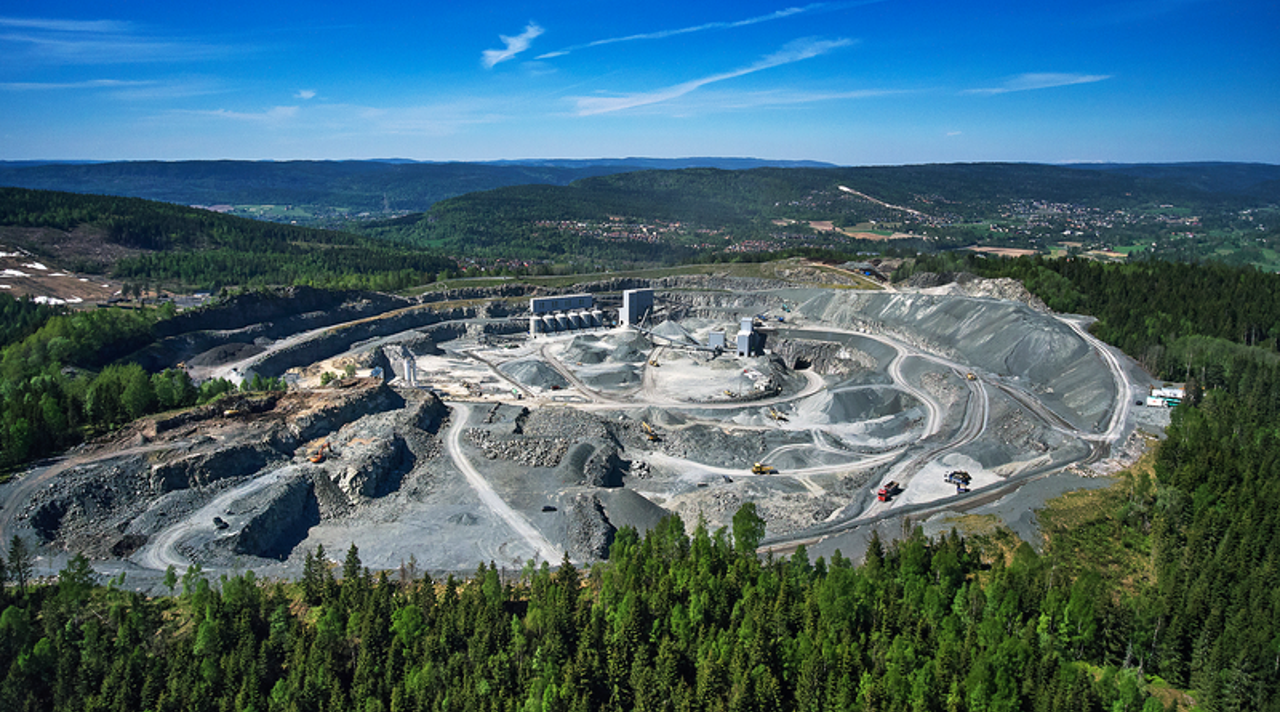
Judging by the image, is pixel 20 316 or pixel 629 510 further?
pixel 20 316

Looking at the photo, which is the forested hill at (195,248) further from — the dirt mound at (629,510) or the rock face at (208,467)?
the dirt mound at (629,510)

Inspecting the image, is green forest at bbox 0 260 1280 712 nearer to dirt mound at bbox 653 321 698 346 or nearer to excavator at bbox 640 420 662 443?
excavator at bbox 640 420 662 443

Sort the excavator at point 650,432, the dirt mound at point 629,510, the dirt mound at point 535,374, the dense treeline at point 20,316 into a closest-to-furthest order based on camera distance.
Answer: the dirt mound at point 629,510 < the excavator at point 650,432 < the dense treeline at point 20,316 < the dirt mound at point 535,374

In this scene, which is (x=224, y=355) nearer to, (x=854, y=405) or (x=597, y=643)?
(x=854, y=405)

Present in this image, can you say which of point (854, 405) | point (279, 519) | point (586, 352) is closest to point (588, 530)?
point (279, 519)

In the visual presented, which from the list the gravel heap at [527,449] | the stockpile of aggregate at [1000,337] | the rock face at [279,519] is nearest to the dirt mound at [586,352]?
the stockpile of aggregate at [1000,337]

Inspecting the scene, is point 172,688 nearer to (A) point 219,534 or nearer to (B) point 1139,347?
(A) point 219,534

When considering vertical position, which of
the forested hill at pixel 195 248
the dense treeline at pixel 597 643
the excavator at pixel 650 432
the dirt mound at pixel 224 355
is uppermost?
the forested hill at pixel 195 248
